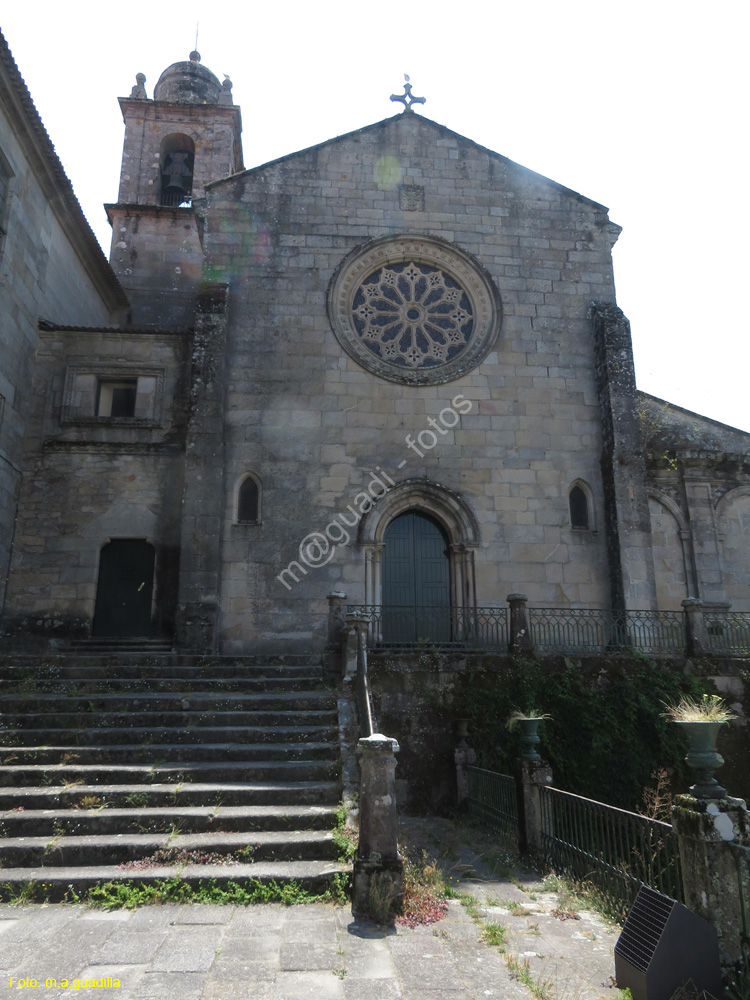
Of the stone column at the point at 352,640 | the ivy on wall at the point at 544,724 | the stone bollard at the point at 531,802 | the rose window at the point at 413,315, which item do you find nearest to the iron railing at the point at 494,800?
the stone bollard at the point at 531,802

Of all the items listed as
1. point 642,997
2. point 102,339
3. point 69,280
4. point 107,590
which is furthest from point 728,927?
point 69,280

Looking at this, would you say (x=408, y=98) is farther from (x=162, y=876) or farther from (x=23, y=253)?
(x=162, y=876)

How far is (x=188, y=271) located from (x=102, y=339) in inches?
258

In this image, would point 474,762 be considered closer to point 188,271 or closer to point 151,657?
point 151,657

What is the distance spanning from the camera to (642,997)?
14.1 ft

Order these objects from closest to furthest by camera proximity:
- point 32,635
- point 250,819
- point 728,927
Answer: point 728,927 < point 250,819 < point 32,635

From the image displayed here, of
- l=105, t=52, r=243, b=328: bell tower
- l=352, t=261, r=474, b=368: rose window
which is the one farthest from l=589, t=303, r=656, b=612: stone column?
l=105, t=52, r=243, b=328: bell tower

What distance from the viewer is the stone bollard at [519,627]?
35.9 feet

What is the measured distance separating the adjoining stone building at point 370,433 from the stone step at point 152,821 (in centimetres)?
569

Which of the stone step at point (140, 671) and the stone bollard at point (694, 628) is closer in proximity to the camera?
the stone step at point (140, 671)

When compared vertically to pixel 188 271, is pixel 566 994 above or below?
below

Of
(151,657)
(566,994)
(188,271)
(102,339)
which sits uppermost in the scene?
(188,271)

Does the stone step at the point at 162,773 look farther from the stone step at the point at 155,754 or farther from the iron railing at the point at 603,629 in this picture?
the iron railing at the point at 603,629

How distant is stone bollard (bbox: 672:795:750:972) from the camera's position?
472 cm
